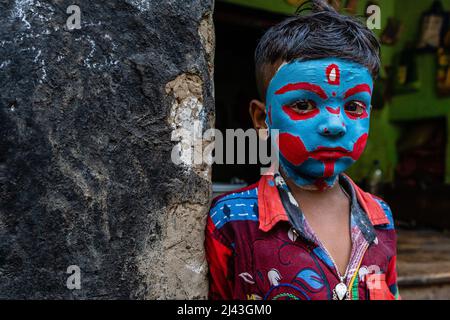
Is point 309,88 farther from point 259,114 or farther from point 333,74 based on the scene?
point 259,114

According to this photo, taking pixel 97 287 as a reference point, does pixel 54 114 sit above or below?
above

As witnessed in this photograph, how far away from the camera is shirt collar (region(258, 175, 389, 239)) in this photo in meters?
1.25

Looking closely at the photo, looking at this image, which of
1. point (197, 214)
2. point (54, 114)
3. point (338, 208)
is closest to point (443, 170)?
point (338, 208)

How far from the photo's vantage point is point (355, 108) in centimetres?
125

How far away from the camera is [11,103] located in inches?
38.1

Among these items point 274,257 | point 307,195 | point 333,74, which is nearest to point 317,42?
point 333,74

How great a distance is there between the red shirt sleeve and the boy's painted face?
29 centimetres

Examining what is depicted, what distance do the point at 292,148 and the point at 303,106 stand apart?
0.11 metres

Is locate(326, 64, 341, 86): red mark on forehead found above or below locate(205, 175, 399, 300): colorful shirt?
above

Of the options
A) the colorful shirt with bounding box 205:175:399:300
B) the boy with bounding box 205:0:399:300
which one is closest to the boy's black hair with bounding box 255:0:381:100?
the boy with bounding box 205:0:399:300

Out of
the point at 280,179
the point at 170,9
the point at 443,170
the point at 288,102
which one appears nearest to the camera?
the point at 170,9

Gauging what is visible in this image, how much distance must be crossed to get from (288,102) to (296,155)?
14cm

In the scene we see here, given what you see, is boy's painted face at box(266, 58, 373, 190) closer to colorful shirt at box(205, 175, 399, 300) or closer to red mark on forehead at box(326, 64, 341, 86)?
red mark on forehead at box(326, 64, 341, 86)

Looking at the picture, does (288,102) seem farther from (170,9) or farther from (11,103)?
(11,103)
